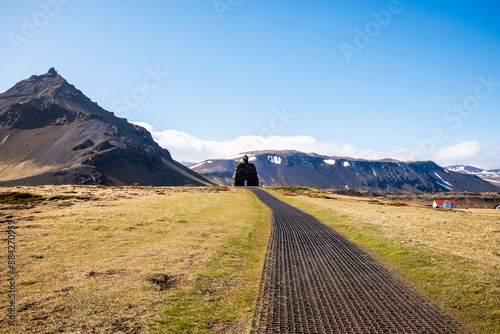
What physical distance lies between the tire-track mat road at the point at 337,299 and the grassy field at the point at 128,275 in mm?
873

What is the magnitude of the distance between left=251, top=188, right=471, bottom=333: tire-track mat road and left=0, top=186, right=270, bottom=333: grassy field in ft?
2.86

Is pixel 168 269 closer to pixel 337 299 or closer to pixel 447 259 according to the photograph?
pixel 337 299

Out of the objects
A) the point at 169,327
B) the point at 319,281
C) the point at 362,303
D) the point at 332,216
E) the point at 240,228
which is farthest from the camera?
the point at 332,216

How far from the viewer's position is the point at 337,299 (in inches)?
404

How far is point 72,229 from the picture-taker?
17375 millimetres

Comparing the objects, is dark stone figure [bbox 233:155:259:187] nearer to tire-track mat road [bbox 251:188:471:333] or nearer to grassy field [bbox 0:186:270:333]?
grassy field [bbox 0:186:270:333]

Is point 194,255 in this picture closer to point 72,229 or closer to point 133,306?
point 133,306

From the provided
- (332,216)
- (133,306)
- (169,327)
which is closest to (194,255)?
(133,306)

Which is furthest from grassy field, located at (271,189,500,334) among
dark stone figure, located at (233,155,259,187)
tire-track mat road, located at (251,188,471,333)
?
dark stone figure, located at (233,155,259,187)

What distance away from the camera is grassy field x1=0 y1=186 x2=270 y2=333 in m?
Answer: 7.98

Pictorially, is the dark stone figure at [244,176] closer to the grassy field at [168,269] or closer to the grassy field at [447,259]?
the grassy field at [447,259]

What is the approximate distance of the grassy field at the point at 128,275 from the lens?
7980 millimetres

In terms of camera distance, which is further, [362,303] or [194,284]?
[194,284]

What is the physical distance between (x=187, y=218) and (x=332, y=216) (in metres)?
17.6
